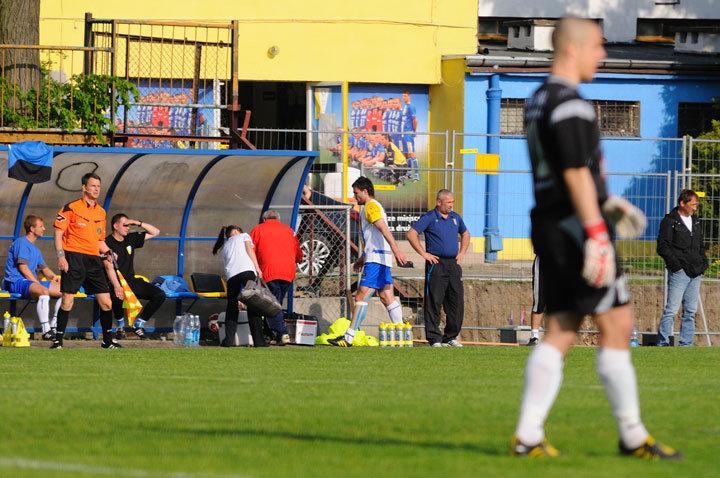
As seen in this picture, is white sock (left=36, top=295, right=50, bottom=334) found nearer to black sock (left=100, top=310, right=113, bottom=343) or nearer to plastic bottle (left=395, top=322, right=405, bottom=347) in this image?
black sock (left=100, top=310, right=113, bottom=343)

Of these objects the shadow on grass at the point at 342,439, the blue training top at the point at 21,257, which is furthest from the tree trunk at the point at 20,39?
the shadow on grass at the point at 342,439

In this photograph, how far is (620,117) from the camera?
90.4 feet

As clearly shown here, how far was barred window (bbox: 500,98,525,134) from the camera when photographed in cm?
2705

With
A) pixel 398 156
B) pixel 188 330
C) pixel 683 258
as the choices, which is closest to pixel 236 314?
pixel 188 330

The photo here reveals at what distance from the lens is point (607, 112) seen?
27.5 m

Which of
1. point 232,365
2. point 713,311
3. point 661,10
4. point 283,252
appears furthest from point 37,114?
point 661,10

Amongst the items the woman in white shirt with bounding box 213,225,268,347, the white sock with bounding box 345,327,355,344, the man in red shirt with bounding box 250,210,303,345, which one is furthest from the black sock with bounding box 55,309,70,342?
the white sock with bounding box 345,327,355,344

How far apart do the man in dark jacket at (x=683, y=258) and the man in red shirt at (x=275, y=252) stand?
16.8ft

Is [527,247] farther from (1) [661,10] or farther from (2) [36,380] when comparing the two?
(1) [661,10]

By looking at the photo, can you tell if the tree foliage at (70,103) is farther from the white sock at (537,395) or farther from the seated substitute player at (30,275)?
the white sock at (537,395)

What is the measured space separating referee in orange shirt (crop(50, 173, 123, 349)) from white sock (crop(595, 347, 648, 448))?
378 inches

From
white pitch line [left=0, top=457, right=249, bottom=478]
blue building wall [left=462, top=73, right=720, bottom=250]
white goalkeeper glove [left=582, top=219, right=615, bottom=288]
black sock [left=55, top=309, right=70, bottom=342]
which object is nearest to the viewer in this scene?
white pitch line [left=0, top=457, right=249, bottom=478]

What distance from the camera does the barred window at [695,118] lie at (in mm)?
27734

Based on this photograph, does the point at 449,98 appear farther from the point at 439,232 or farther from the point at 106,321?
the point at 106,321
